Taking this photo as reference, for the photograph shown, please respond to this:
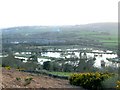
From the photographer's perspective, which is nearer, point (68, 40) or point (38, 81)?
point (38, 81)

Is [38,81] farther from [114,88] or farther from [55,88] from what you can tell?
[114,88]

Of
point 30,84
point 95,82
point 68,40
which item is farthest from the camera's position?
point 68,40

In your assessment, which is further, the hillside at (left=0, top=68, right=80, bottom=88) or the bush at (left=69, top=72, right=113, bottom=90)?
the bush at (left=69, top=72, right=113, bottom=90)

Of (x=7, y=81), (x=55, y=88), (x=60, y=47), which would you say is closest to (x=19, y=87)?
(x=7, y=81)

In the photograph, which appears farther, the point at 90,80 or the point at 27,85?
the point at 90,80

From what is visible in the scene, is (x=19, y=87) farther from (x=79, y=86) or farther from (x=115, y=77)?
(x=115, y=77)

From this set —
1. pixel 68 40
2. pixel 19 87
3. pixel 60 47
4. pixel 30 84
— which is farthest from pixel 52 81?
pixel 68 40

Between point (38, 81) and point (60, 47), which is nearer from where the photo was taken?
point (38, 81)

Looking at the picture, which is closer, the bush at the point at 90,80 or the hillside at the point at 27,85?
the hillside at the point at 27,85

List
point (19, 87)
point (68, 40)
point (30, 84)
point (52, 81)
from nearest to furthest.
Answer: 1. point (19, 87)
2. point (30, 84)
3. point (52, 81)
4. point (68, 40)
